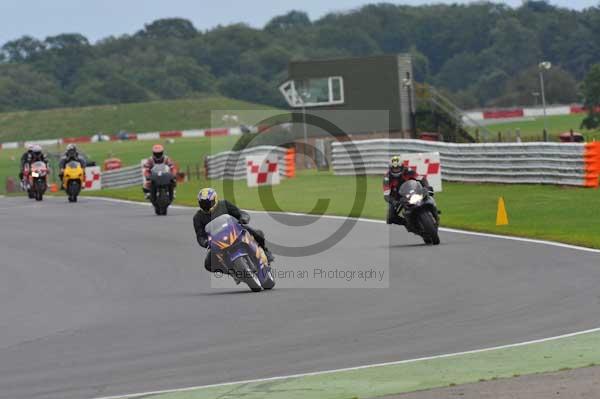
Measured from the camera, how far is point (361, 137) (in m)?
60.8

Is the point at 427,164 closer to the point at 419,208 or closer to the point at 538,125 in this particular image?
the point at 419,208

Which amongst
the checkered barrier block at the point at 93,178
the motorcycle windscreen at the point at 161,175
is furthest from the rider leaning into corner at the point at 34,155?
the checkered barrier block at the point at 93,178

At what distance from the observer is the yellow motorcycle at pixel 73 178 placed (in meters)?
36.6

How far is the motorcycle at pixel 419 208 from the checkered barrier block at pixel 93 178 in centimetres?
3111

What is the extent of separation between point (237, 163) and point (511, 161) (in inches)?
615

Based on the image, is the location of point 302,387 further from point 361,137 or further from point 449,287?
point 361,137

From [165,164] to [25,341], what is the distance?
55.2ft

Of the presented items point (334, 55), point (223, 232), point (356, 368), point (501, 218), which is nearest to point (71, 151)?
point (501, 218)

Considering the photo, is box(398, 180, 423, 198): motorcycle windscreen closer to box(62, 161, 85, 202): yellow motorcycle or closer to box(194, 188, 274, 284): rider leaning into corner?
box(194, 188, 274, 284): rider leaning into corner

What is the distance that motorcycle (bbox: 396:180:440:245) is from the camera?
19.6m

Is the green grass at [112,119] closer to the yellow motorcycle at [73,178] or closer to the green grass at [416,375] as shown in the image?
the yellow motorcycle at [73,178]

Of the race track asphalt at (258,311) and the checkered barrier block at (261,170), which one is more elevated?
the checkered barrier block at (261,170)

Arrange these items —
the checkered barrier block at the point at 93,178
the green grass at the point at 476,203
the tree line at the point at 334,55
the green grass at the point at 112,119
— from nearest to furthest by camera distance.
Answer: the green grass at the point at 476,203, the checkered barrier block at the point at 93,178, the green grass at the point at 112,119, the tree line at the point at 334,55

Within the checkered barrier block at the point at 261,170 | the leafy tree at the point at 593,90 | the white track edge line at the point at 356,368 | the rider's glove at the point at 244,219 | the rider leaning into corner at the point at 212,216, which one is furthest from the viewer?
the leafy tree at the point at 593,90
